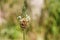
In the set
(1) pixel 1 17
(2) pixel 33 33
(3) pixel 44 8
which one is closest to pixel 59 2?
(3) pixel 44 8

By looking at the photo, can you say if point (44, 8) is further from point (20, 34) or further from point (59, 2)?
point (20, 34)

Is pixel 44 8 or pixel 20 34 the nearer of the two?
pixel 20 34

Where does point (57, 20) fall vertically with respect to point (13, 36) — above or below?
above

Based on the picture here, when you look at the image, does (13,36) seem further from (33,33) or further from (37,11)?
(37,11)

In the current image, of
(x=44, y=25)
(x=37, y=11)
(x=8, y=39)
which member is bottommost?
(x=8, y=39)

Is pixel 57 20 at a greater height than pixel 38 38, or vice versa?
pixel 57 20

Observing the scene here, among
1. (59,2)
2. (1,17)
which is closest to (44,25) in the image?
(59,2)
